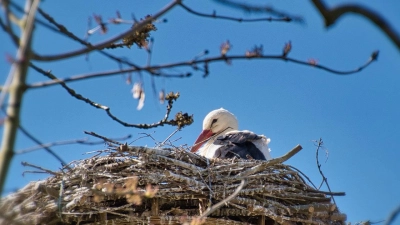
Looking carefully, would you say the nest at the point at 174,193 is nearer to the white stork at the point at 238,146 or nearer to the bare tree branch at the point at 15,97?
the white stork at the point at 238,146

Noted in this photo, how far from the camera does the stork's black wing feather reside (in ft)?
17.6

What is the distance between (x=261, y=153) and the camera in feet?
18.3

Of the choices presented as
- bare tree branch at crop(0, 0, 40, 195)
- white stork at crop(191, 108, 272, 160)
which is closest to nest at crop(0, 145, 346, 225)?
white stork at crop(191, 108, 272, 160)

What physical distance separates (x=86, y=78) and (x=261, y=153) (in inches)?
152

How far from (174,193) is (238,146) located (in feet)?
4.78

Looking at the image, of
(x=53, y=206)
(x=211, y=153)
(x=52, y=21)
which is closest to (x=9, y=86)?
(x=52, y=21)

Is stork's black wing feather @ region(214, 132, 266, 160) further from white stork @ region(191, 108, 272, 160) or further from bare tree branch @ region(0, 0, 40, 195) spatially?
bare tree branch @ region(0, 0, 40, 195)

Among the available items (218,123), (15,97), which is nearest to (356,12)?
(15,97)

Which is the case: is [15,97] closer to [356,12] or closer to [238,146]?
[356,12]

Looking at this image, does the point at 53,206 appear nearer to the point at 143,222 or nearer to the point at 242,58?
the point at 143,222

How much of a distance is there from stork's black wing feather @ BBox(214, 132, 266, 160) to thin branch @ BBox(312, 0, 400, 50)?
12.3ft

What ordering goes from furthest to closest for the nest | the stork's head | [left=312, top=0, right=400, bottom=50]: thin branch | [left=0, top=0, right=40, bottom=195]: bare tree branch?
the stork's head, the nest, [left=0, top=0, right=40, bottom=195]: bare tree branch, [left=312, top=0, right=400, bottom=50]: thin branch

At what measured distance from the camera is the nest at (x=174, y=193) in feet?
13.2

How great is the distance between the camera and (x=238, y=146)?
5500mm
